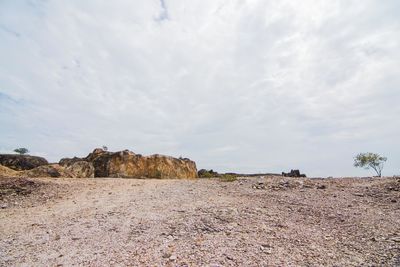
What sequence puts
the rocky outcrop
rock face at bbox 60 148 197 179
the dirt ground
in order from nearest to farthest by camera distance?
the dirt ground < the rocky outcrop < rock face at bbox 60 148 197 179

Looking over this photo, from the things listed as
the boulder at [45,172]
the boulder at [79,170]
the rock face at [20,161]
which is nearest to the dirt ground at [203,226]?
the boulder at [45,172]

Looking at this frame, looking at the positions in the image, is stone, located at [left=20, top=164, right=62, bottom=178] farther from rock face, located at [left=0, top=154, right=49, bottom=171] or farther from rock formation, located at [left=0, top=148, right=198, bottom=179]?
rock face, located at [left=0, top=154, right=49, bottom=171]

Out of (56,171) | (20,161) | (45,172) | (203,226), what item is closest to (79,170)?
(56,171)

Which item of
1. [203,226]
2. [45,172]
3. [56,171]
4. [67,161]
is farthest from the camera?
[67,161]

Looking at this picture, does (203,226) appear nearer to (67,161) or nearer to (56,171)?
(56,171)

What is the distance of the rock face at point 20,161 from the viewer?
15.1 m

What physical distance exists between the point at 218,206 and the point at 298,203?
83.2 inches

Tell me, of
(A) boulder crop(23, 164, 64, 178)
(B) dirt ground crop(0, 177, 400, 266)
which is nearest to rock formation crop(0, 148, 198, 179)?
(A) boulder crop(23, 164, 64, 178)

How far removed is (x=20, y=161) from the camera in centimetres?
1529

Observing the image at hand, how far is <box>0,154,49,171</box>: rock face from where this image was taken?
49.4 ft

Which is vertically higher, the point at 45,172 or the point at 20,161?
the point at 20,161

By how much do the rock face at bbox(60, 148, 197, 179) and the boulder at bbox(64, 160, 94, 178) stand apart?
616mm

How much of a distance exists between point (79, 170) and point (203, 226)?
32.1 feet

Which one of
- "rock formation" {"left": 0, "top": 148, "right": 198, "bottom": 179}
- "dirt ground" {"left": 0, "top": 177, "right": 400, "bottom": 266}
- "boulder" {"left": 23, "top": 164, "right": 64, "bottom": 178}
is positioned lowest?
"dirt ground" {"left": 0, "top": 177, "right": 400, "bottom": 266}
